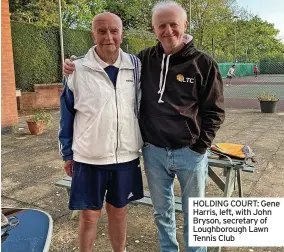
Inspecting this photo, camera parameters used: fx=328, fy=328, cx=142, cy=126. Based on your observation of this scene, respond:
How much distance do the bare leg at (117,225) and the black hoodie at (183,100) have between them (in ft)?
1.87

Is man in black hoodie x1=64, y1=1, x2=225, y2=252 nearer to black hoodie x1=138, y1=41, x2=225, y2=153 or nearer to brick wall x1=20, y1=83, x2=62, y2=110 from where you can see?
black hoodie x1=138, y1=41, x2=225, y2=153

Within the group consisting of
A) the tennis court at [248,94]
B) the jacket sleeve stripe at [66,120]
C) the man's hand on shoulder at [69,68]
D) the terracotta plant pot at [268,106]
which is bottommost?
the tennis court at [248,94]

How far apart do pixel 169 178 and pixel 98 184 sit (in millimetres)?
487

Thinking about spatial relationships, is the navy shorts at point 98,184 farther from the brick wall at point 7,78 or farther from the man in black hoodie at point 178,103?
the brick wall at point 7,78

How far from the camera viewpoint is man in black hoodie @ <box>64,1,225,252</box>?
205 cm

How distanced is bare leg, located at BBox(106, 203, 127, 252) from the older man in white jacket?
0.07m

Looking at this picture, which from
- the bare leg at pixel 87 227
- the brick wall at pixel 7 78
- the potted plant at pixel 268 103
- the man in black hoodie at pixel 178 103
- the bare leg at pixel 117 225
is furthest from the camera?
the potted plant at pixel 268 103

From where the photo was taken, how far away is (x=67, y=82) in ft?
6.85

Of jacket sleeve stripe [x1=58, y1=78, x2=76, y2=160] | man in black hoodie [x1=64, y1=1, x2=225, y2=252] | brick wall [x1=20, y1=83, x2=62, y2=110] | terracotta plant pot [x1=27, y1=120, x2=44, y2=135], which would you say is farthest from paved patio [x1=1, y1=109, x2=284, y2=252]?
brick wall [x1=20, y1=83, x2=62, y2=110]

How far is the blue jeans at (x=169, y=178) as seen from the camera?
2.14 meters

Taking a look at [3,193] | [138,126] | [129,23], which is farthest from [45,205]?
[129,23]

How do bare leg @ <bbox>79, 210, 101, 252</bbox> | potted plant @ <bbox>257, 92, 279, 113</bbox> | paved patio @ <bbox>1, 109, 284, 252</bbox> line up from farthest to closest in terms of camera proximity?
potted plant @ <bbox>257, 92, 279, 113</bbox>
paved patio @ <bbox>1, 109, 284, 252</bbox>
bare leg @ <bbox>79, 210, 101, 252</bbox>

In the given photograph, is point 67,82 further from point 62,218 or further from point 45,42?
point 45,42

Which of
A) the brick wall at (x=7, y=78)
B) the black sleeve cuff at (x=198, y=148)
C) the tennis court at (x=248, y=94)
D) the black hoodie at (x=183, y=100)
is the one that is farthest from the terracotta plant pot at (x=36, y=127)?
the tennis court at (x=248, y=94)
